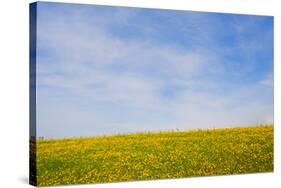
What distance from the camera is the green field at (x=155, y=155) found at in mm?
14852

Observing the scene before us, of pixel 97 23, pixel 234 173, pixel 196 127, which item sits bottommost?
pixel 234 173

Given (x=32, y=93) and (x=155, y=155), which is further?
(x=155, y=155)

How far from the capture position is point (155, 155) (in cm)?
1585

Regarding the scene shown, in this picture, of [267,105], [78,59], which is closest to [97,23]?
[78,59]

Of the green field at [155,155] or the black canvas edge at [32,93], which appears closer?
the black canvas edge at [32,93]

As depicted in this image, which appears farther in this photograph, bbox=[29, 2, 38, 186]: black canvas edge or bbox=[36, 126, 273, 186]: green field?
bbox=[36, 126, 273, 186]: green field

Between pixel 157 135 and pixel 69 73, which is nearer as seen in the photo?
pixel 69 73

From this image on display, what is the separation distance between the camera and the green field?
1485cm

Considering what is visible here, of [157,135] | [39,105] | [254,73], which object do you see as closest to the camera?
[39,105]

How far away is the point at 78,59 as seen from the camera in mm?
14938

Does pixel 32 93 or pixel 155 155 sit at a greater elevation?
pixel 32 93

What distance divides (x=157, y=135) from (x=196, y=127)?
962mm

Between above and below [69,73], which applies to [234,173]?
below

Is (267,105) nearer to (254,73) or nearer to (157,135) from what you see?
(254,73)
